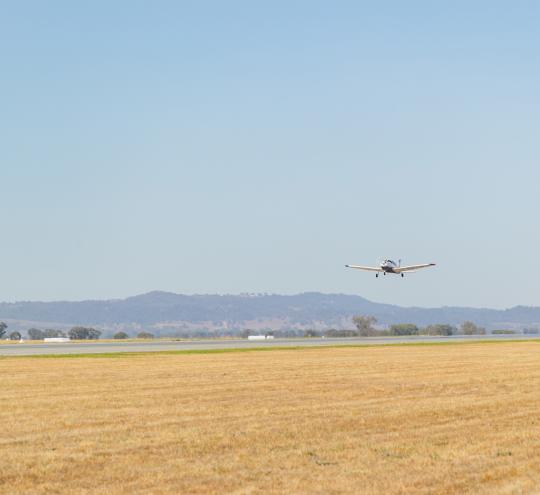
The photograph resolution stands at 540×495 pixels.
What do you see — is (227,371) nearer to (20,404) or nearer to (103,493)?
(20,404)

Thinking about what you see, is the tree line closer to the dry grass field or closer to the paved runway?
the paved runway

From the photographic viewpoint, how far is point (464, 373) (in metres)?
41.8

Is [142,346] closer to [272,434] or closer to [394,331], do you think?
[272,434]

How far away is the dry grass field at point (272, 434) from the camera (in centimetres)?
1661

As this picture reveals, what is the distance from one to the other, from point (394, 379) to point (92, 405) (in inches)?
545

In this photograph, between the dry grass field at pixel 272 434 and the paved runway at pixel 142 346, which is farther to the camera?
the paved runway at pixel 142 346

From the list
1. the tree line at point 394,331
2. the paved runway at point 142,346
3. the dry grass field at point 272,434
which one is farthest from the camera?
the tree line at point 394,331

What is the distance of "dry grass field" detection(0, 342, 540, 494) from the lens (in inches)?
654

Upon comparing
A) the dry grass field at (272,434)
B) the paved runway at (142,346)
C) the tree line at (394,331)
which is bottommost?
the dry grass field at (272,434)

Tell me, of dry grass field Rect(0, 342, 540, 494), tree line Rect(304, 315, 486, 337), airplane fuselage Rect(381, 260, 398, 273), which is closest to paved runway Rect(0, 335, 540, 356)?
airplane fuselage Rect(381, 260, 398, 273)

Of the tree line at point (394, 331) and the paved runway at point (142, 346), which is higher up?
the tree line at point (394, 331)

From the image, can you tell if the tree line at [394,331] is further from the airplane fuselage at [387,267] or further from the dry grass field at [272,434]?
the dry grass field at [272,434]

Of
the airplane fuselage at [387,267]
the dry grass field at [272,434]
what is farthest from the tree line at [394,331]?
the dry grass field at [272,434]

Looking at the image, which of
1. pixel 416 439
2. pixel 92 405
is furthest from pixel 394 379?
pixel 416 439
